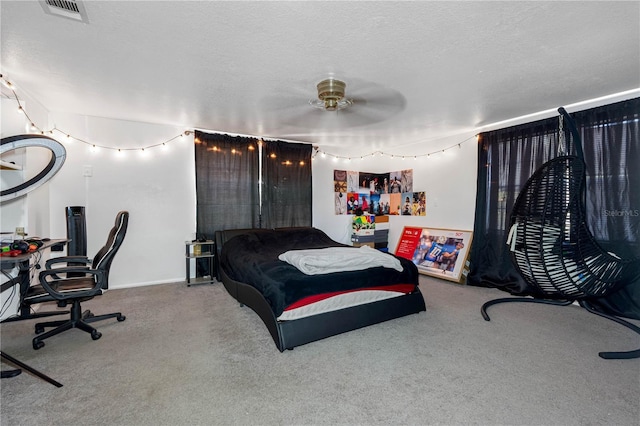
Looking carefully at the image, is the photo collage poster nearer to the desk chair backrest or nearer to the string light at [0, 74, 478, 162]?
the string light at [0, 74, 478, 162]

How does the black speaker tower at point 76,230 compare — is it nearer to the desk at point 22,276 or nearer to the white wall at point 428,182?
the desk at point 22,276

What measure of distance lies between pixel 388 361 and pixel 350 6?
2.34m

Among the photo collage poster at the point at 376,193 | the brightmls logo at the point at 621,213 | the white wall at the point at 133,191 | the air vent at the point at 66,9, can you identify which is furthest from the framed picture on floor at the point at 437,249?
the air vent at the point at 66,9

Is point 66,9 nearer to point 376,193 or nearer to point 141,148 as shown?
point 141,148

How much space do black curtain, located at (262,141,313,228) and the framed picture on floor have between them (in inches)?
72.0

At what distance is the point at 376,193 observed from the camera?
5594mm

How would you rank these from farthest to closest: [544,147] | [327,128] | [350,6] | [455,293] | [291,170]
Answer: [291,170]
[327,128]
[455,293]
[544,147]
[350,6]

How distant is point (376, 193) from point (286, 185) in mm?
1915

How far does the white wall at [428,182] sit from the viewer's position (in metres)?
4.25

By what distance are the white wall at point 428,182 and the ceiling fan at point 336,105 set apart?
1308 mm

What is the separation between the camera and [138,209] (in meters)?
3.86

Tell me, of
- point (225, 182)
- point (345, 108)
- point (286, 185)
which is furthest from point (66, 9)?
point (286, 185)

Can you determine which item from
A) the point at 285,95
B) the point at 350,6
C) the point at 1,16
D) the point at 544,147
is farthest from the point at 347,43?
the point at 544,147

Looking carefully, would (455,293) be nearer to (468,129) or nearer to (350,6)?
(468,129)
